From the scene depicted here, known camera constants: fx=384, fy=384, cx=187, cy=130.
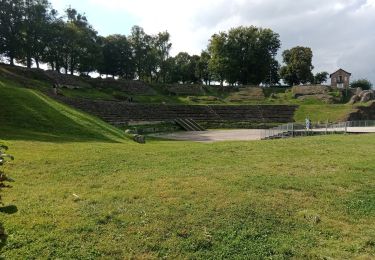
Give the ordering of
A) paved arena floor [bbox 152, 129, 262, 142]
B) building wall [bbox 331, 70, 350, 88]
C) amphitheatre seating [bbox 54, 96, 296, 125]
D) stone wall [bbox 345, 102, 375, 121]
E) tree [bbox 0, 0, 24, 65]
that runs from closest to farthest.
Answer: paved arena floor [bbox 152, 129, 262, 142] → amphitheatre seating [bbox 54, 96, 296, 125] → stone wall [bbox 345, 102, 375, 121] → tree [bbox 0, 0, 24, 65] → building wall [bbox 331, 70, 350, 88]

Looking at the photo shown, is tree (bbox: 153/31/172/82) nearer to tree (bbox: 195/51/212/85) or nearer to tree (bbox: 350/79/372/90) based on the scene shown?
tree (bbox: 195/51/212/85)

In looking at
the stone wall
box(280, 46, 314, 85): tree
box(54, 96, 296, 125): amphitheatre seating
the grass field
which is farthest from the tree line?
the grass field

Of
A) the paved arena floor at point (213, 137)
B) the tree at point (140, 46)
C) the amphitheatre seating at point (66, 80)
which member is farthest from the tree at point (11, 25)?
the paved arena floor at point (213, 137)

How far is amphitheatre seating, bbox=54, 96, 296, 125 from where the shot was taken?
45531 mm

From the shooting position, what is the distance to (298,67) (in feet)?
308

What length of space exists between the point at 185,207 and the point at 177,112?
47.1 meters

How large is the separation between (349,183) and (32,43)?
65.3m

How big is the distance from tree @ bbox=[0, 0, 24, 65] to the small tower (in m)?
66.8

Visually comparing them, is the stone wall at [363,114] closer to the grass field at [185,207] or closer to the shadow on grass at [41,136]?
the shadow on grass at [41,136]

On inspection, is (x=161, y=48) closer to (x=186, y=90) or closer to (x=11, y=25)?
(x=186, y=90)

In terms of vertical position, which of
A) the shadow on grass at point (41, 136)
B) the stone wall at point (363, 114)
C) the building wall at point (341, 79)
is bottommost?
the shadow on grass at point (41, 136)

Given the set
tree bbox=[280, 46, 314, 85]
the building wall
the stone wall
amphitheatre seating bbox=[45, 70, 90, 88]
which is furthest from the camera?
tree bbox=[280, 46, 314, 85]

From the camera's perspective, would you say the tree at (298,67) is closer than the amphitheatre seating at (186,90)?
No

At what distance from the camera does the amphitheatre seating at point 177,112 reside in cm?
4553
